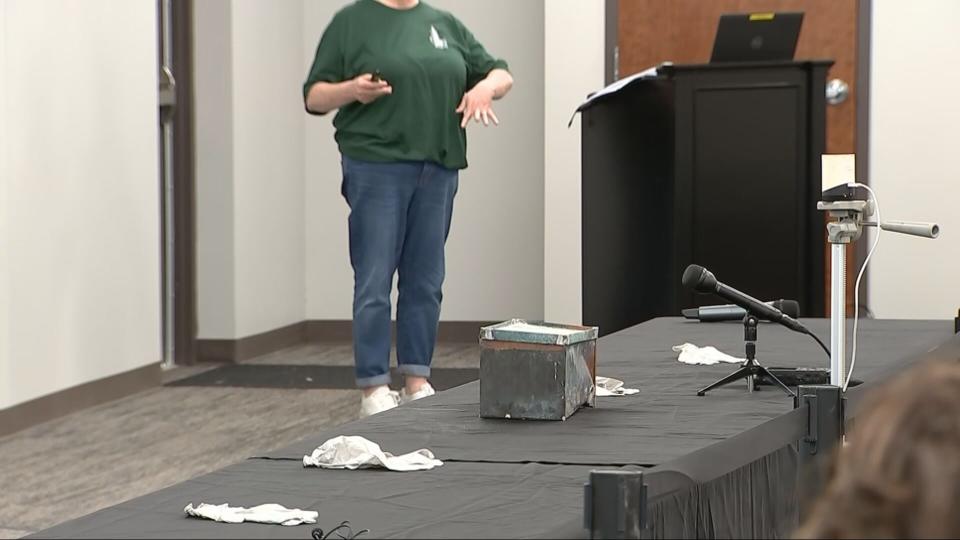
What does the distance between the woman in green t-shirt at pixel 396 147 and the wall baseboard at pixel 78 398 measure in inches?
47.0

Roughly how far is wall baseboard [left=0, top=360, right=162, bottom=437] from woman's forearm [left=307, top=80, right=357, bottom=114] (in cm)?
140

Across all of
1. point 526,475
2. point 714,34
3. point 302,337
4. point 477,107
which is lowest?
point 302,337

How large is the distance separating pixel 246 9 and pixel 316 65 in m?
2.50

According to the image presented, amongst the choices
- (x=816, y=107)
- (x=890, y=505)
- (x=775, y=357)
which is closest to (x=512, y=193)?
(x=816, y=107)

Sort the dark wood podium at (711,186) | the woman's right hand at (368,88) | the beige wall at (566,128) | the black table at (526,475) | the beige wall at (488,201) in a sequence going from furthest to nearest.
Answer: the beige wall at (488,201), the beige wall at (566,128), the dark wood podium at (711,186), the woman's right hand at (368,88), the black table at (526,475)

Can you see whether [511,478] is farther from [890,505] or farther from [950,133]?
[950,133]

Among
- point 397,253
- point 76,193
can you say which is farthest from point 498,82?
point 76,193

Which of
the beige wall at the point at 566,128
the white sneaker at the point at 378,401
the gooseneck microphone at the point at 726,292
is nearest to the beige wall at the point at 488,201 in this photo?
the beige wall at the point at 566,128

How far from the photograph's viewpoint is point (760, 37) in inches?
172

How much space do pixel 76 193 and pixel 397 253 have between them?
1430mm

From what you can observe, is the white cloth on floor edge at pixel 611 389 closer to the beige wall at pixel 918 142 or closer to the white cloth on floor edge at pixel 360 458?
the white cloth on floor edge at pixel 360 458

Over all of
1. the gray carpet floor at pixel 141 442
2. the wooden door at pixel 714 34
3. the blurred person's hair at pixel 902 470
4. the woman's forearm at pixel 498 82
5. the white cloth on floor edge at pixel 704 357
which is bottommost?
the gray carpet floor at pixel 141 442

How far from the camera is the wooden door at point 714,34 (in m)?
5.65

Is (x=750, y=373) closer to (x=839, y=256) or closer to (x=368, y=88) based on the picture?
(x=839, y=256)
